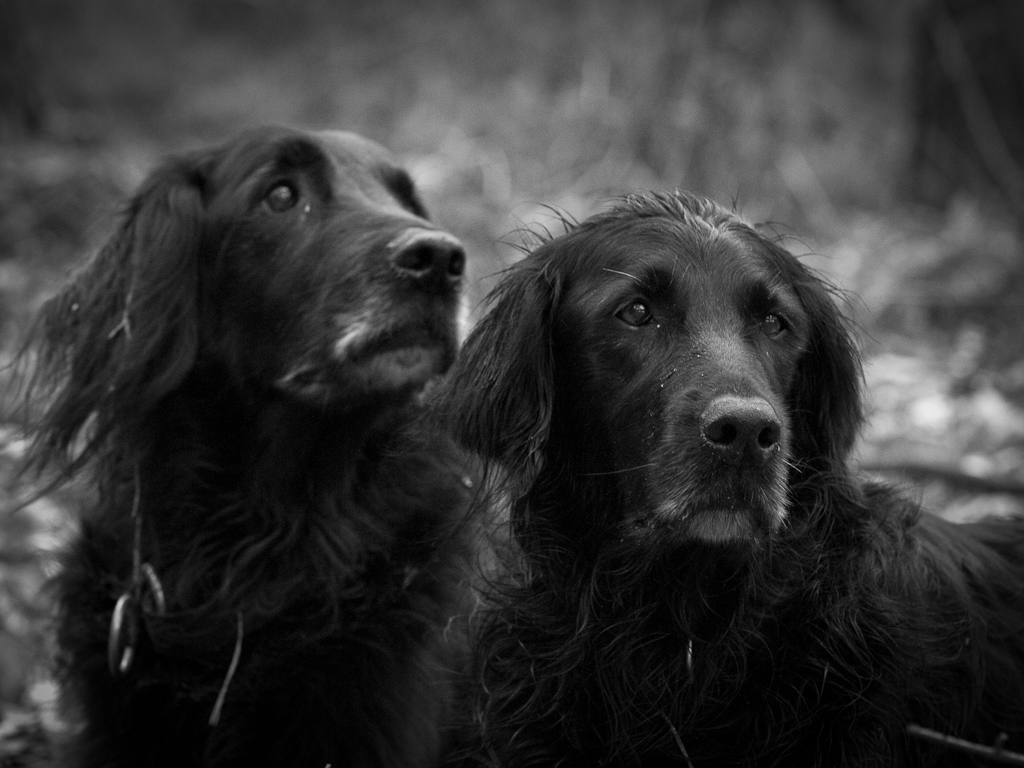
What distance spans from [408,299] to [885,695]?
5.99ft

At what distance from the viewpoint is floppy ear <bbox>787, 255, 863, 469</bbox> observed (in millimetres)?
3234

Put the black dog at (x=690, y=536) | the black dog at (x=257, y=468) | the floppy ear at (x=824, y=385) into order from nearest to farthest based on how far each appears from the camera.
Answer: the black dog at (x=690, y=536)
the floppy ear at (x=824, y=385)
the black dog at (x=257, y=468)

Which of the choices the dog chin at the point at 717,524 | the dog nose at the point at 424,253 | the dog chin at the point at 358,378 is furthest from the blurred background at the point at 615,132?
the dog chin at the point at 717,524

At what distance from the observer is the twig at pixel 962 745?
2916 millimetres

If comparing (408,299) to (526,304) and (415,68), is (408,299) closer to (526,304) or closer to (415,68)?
(526,304)

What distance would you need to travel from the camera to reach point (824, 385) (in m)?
3.28

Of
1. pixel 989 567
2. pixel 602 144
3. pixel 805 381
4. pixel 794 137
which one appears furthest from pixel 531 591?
pixel 794 137

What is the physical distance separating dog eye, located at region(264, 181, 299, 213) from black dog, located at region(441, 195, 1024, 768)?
1.03 meters

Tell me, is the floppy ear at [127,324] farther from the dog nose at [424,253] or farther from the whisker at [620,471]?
the whisker at [620,471]

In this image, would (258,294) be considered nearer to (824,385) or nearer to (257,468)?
(257,468)

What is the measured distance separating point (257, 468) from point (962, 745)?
225 centimetres

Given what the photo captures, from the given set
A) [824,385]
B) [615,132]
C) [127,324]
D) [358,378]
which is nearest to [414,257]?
[358,378]

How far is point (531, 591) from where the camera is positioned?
10.2 ft

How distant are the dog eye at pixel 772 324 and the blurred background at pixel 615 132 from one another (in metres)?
2.12
